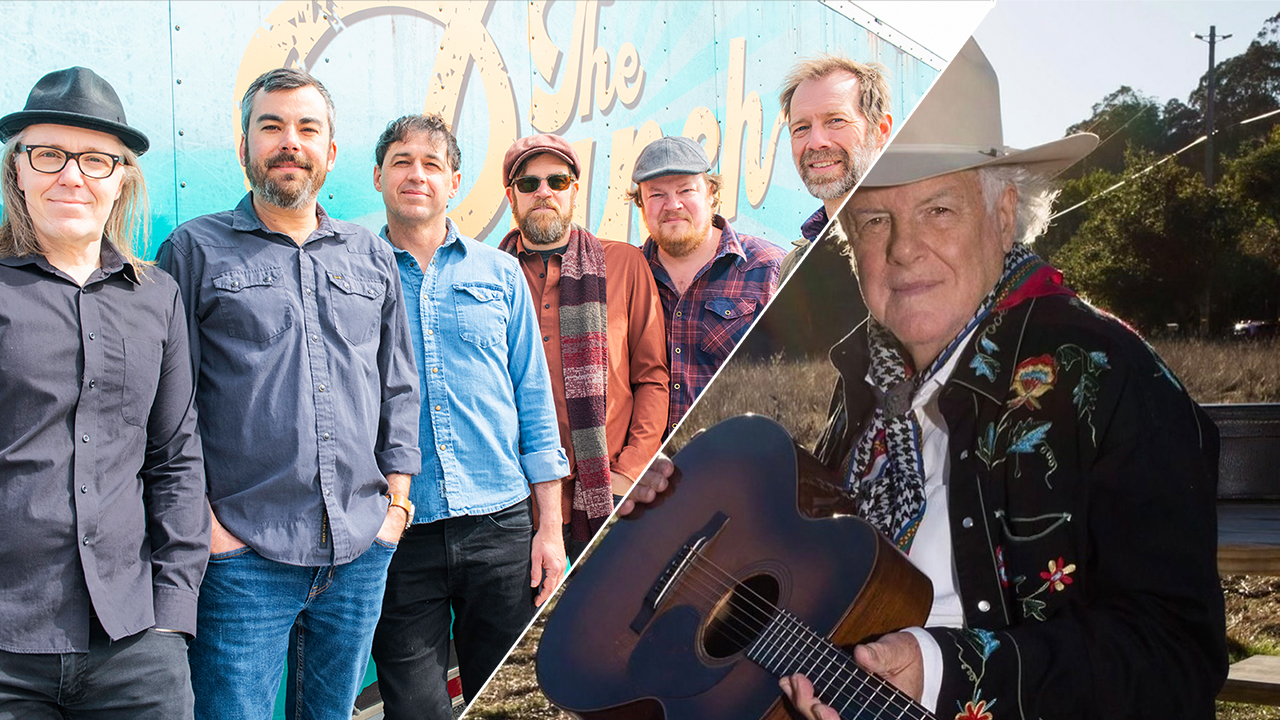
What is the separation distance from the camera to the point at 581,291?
8.17 ft

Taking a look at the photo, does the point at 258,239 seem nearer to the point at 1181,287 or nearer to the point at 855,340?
the point at 855,340

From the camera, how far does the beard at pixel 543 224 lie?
2.52m

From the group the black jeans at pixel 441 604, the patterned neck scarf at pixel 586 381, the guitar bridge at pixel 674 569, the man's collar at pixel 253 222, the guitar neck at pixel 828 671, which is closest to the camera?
the guitar neck at pixel 828 671

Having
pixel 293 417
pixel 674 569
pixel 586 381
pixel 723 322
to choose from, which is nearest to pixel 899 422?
pixel 674 569

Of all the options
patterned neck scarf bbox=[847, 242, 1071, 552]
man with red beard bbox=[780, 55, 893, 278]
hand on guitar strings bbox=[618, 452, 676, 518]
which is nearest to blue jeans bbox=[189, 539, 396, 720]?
hand on guitar strings bbox=[618, 452, 676, 518]

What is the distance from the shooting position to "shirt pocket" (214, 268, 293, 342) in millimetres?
1757

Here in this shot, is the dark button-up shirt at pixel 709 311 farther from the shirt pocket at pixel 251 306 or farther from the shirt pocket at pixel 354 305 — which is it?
the shirt pocket at pixel 251 306

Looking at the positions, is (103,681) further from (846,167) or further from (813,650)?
(846,167)

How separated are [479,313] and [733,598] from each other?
1.29 metres

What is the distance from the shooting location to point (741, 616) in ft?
3.41

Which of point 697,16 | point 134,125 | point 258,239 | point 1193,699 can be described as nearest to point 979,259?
point 1193,699

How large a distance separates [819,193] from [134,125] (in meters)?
1.70

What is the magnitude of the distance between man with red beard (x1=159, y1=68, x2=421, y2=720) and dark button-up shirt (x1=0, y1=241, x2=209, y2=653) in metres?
0.09

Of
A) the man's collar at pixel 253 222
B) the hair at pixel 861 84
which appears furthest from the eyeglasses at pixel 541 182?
the hair at pixel 861 84
